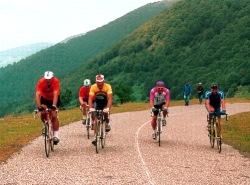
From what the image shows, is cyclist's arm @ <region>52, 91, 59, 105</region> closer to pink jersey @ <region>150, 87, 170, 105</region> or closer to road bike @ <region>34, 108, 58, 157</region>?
road bike @ <region>34, 108, 58, 157</region>

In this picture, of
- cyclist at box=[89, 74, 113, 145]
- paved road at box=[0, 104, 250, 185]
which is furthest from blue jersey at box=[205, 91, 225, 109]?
cyclist at box=[89, 74, 113, 145]

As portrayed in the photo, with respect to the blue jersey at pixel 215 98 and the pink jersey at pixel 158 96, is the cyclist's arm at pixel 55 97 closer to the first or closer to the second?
the pink jersey at pixel 158 96

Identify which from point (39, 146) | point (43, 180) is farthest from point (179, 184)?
point (39, 146)

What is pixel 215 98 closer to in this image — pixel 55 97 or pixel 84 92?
pixel 55 97

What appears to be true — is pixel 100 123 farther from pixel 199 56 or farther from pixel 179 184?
pixel 199 56

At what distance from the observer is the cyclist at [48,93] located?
13.5 m

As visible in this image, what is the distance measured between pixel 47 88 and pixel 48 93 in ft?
0.61

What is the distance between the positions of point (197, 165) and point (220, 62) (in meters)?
151

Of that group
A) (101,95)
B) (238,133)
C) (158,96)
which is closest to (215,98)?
(158,96)

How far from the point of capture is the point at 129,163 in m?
12.3

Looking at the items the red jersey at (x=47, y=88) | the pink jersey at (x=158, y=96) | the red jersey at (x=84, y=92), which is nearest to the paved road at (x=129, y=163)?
the pink jersey at (x=158, y=96)

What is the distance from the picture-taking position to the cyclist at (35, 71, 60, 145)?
44.1 ft

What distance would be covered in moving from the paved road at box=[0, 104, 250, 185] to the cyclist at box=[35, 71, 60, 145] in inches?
58.1

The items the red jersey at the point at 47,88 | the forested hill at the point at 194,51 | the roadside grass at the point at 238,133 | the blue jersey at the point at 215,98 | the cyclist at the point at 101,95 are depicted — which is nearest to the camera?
the red jersey at the point at 47,88
